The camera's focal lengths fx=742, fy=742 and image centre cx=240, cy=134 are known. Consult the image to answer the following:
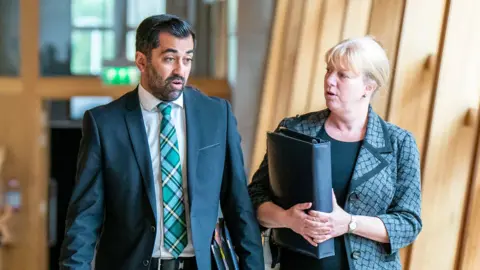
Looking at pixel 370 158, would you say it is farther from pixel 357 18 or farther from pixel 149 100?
pixel 357 18

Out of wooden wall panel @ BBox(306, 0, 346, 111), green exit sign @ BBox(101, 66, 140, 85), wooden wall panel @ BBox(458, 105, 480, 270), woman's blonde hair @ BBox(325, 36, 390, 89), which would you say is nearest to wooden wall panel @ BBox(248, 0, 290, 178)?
wooden wall panel @ BBox(306, 0, 346, 111)

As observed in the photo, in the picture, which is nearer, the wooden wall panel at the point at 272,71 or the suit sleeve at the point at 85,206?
the suit sleeve at the point at 85,206

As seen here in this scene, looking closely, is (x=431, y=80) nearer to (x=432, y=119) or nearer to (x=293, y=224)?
(x=432, y=119)

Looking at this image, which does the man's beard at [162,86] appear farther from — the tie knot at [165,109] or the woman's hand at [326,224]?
the woman's hand at [326,224]

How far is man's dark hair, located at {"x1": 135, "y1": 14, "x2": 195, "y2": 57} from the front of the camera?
217cm

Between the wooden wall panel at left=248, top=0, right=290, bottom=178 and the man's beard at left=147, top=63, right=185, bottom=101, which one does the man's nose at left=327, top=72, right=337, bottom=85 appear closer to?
the man's beard at left=147, top=63, right=185, bottom=101

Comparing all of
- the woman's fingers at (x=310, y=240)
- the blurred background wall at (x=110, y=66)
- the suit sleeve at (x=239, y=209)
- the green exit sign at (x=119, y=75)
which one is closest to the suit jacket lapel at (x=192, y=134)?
the suit sleeve at (x=239, y=209)

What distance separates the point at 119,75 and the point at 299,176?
514cm

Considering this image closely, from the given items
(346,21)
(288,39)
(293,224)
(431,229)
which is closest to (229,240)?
(293,224)

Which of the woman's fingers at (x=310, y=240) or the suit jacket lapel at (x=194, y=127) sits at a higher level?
the suit jacket lapel at (x=194, y=127)

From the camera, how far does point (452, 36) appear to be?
2738 millimetres

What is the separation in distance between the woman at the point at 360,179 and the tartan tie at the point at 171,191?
286mm

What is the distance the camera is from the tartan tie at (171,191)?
7.26ft

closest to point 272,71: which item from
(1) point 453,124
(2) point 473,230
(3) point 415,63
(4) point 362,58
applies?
(3) point 415,63
